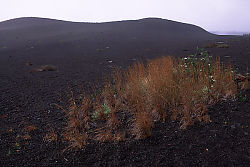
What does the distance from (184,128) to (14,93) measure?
4.38 metres

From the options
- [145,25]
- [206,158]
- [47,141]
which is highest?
[145,25]

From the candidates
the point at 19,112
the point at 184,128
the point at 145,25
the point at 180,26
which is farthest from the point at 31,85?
the point at 180,26

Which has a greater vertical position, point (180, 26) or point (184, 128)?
point (180, 26)

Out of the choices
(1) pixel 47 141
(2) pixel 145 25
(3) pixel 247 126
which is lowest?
(1) pixel 47 141

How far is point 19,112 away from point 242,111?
149 inches

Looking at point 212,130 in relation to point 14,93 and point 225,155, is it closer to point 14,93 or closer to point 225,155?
point 225,155

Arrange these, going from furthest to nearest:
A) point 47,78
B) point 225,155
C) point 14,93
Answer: point 47,78, point 14,93, point 225,155

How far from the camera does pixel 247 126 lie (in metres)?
2.26

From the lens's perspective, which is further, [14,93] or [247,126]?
[14,93]

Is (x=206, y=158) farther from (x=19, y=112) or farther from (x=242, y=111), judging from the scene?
(x=19, y=112)

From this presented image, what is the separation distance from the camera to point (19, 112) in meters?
3.70

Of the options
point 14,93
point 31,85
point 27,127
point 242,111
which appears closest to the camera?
point 242,111

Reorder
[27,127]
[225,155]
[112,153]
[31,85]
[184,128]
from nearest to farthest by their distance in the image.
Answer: [225,155] < [112,153] < [184,128] < [27,127] < [31,85]

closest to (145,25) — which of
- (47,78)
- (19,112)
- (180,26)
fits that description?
(180,26)
